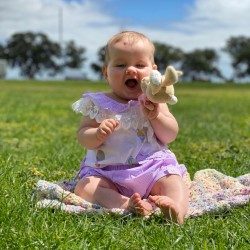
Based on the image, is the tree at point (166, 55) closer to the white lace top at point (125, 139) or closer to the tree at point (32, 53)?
the tree at point (32, 53)

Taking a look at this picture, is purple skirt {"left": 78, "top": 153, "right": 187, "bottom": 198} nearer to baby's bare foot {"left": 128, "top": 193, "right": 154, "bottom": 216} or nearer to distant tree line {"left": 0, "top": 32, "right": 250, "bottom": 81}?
baby's bare foot {"left": 128, "top": 193, "right": 154, "bottom": 216}

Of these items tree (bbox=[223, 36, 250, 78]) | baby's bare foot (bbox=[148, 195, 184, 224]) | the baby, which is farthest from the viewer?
tree (bbox=[223, 36, 250, 78])

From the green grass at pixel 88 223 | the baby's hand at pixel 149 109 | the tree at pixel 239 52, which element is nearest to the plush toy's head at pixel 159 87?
the baby's hand at pixel 149 109

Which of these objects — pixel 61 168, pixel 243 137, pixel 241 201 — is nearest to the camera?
pixel 241 201

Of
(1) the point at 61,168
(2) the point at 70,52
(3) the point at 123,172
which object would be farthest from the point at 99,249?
(2) the point at 70,52

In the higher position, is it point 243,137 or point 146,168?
point 146,168

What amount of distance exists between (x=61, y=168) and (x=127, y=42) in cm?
170

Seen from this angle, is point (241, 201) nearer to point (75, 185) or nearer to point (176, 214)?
point (176, 214)

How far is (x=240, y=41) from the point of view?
120812 mm

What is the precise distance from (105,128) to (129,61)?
1.65 ft

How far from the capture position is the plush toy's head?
389cm

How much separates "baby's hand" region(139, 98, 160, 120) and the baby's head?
167 mm

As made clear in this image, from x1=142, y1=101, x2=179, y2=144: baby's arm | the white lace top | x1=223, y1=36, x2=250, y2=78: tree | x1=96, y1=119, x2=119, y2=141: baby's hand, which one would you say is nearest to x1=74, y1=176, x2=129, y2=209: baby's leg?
the white lace top

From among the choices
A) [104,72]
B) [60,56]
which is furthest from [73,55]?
[104,72]
